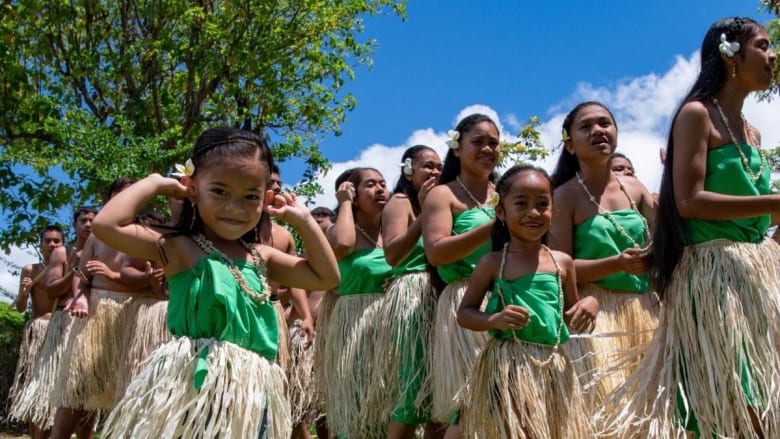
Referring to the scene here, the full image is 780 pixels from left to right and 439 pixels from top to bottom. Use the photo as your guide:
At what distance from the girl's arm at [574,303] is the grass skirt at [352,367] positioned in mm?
1240

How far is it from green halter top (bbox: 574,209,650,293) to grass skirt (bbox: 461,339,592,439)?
1.43ft

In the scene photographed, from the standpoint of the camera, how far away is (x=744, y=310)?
2.42 metres

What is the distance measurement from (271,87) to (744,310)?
7.60m

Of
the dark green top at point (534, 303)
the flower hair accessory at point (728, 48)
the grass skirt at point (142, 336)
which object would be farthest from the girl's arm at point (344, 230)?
the flower hair accessory at point (728, 48)

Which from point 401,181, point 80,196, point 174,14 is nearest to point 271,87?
point 174,14

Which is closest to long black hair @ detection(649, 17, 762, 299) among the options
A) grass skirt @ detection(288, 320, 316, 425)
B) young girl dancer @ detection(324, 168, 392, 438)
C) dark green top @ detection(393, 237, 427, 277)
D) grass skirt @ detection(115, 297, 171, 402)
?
dark green top @ detection(393, 237, 427, 277)

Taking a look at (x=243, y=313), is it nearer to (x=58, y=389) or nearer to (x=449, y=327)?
Answer: (x=449, y=327)

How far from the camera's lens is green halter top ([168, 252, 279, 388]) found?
2.39 m

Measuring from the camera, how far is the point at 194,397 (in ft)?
7.61

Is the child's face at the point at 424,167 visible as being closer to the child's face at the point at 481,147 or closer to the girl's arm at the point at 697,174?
the child's face at the point at 481,147

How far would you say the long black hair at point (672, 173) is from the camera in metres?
2.59

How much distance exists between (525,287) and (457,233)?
0.65 m

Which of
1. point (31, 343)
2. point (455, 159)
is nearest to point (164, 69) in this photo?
point (31, 343)

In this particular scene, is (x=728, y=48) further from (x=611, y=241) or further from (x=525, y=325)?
(x=525, y=325)
